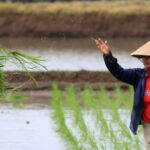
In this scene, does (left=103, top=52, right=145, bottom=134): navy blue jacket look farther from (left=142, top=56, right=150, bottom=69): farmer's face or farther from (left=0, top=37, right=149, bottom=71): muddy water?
(left=0, top=37, right=149, bottom=71): muddy water

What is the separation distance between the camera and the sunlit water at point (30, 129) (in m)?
6.54

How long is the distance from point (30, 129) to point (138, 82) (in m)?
2.69

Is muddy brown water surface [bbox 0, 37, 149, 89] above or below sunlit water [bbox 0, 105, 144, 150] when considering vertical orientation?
below

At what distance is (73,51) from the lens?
1330 cm

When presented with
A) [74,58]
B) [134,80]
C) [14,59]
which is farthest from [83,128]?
[74,58]

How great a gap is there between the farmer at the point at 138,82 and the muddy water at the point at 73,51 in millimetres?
6362

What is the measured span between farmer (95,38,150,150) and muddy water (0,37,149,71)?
6362mm

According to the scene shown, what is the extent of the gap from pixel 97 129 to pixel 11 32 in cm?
761

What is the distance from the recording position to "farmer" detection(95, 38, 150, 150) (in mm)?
4833

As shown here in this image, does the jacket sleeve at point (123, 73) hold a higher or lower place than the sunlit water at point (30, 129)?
higher

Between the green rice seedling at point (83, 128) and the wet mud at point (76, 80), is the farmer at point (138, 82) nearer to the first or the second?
the green rice seedling at point (83, 128)

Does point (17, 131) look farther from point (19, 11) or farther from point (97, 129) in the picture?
point (19, 11)

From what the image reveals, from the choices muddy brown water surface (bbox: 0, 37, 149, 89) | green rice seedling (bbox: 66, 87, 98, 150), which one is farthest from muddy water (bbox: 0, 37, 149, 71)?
green rice seedling (bbox: 66, 87, 98, 150)

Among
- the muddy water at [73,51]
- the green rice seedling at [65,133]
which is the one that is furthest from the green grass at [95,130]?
the muddy water at [73,51]
